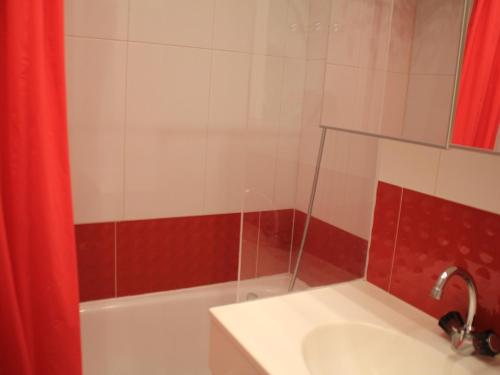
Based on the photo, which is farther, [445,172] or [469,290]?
[445,172]

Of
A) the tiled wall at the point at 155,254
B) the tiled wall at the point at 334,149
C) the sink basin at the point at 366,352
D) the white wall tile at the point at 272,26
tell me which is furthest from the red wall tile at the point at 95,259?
the sink basin at the point at 366,352

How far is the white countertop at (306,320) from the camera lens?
97 cm

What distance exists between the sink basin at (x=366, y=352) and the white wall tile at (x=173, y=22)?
1256mm

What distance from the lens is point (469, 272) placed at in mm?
1086

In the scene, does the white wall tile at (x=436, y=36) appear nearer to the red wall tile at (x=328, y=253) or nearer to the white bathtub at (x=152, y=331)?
the red wall tile at (x=328, y=253)

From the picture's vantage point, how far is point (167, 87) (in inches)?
71.4

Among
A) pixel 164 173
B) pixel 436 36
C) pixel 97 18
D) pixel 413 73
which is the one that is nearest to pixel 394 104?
pixel 413 73

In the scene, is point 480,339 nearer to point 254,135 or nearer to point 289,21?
point 254,135

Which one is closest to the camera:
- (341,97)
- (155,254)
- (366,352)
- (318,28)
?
(366,352)

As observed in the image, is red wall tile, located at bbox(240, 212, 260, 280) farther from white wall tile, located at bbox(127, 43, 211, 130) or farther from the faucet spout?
the faucet spout

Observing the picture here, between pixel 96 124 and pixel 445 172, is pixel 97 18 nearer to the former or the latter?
pixel 96 124

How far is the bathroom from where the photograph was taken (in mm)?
1066

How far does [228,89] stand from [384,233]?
966 mm

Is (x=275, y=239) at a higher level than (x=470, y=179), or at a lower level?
lower
